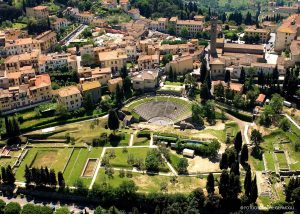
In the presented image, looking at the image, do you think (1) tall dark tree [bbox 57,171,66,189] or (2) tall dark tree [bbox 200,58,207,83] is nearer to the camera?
(1) tall dark tree [bbox 57,171,66,189]

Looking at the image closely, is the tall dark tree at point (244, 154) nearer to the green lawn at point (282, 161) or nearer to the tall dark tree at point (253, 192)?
the green lawn at point (282, 161)

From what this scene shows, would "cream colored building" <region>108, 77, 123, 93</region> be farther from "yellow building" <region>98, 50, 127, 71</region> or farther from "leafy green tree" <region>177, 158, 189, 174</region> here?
"leafy green tree" <region>177, 158, 189, 174</region>

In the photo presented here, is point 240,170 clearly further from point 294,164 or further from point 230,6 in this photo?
point 230,6

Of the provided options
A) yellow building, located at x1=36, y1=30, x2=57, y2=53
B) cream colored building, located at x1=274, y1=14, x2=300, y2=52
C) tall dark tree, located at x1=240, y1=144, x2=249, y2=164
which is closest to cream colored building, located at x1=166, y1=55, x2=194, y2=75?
cream colored building, located at x1=274, y1=14, x2=300, y2=52

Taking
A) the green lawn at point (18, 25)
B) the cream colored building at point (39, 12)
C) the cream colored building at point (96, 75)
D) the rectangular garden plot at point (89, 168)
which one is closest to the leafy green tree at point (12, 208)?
the rectangular garden plot at point (89, 168)

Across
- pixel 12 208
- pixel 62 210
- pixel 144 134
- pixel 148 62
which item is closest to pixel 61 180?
pixel 62 210

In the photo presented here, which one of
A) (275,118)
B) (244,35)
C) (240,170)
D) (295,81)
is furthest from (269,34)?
(240,170)
